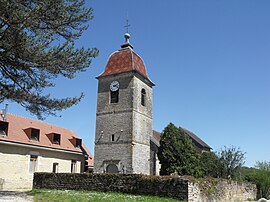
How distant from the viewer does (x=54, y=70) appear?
11.9 metres

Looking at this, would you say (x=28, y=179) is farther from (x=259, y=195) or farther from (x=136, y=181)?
(x=259, y=195)

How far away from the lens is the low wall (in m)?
14.4

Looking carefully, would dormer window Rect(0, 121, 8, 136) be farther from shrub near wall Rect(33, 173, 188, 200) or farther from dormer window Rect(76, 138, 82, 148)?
dormer window Rect(76, 138, 82, 148)

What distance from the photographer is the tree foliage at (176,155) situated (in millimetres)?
23391

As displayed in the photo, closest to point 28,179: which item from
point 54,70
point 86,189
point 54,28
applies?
point 86,189

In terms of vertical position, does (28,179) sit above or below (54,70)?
below

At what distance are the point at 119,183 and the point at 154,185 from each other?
2304mm

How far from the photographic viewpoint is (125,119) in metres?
27.8

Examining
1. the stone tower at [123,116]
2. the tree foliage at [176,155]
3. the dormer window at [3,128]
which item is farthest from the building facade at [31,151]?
the tree foliage at [176,155]

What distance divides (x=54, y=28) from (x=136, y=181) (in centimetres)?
920

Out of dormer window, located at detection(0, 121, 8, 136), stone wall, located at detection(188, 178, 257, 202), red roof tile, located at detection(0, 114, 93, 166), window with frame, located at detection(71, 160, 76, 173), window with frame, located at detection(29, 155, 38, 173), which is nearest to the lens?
stone wall, located at detection(188, 178, 257, 202)

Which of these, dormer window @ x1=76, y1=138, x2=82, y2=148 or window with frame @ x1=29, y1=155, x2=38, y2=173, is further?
dormer window @ x1=76, y1=138, x2=82, y2=148

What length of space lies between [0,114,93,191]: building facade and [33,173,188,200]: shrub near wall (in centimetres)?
278

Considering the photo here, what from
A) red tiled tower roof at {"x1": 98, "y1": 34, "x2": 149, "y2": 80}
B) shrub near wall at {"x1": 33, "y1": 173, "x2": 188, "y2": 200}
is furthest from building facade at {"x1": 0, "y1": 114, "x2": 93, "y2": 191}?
red tiled tower roof at {"x1": 98, "y1": 34, "x2": 149, "y2": 80}
